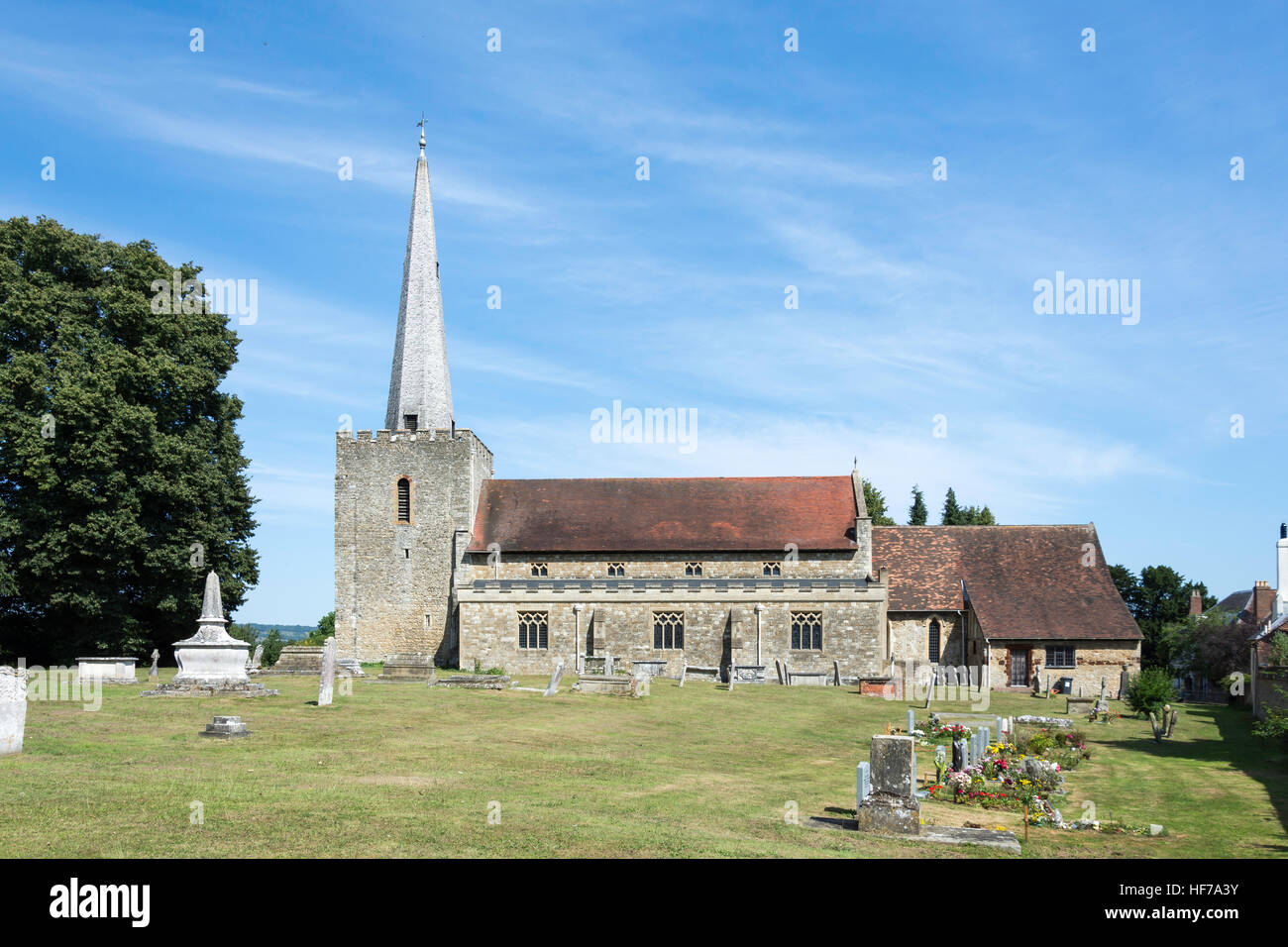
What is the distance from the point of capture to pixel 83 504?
1284 inches

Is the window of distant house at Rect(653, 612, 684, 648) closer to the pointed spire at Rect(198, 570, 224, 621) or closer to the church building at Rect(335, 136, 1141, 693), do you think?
the church building at Rect(335, 136, 1141, 693)

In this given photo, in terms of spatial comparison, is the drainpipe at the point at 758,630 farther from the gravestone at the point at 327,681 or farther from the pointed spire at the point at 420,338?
the gravestone at the point at 327,681

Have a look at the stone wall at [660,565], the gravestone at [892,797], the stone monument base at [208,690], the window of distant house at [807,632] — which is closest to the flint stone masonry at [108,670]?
the stone monument base at [208,690]

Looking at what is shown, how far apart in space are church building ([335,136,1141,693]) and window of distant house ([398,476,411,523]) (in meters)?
0.12

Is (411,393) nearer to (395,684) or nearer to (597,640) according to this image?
(597,640)

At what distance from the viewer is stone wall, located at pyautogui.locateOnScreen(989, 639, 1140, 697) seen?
38719 millimetres

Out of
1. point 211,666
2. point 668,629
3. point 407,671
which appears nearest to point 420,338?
point 668,629

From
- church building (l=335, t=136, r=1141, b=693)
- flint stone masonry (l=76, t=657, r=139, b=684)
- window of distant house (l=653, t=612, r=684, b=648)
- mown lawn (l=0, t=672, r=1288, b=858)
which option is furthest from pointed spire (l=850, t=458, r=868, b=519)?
flint stone masonry (l=76, t=657, r=139, b=684)

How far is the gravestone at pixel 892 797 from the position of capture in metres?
11.6

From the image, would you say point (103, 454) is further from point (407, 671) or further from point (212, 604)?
point (407, 671)

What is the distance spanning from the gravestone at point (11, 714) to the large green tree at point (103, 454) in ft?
65.6
